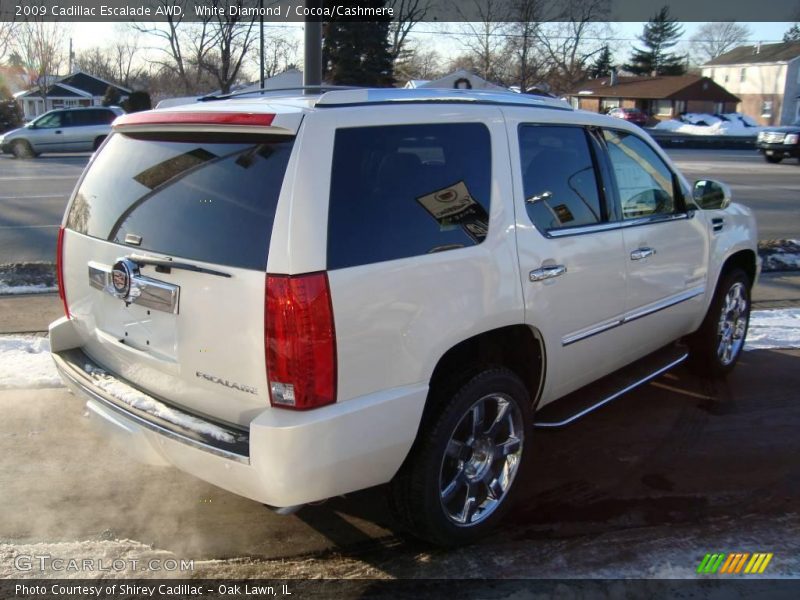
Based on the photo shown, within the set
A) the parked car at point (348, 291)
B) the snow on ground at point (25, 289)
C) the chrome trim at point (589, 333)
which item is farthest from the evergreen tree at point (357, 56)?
the parked car at point (348, 291)

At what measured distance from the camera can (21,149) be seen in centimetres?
2342

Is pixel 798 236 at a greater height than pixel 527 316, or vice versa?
pixel 527 316

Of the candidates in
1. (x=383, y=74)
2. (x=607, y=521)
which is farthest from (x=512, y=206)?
(x=383, y=74)

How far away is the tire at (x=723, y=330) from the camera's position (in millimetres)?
5105

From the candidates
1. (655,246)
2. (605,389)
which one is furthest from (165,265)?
(655,246)

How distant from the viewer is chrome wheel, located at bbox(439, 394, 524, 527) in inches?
124

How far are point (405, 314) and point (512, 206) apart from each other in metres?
0.88

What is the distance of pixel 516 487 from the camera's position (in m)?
3.46

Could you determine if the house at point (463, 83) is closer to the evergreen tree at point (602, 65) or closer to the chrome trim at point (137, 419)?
the chrome trim at point (137, 419)

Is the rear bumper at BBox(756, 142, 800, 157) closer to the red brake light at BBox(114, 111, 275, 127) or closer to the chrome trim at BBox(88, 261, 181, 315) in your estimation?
the red brake light at BBox(114, 111, 275, 127)

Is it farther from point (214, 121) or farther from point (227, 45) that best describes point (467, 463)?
point (227, 45)

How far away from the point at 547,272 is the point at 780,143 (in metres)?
26.2

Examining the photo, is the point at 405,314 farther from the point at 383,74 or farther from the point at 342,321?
the point at 383,74

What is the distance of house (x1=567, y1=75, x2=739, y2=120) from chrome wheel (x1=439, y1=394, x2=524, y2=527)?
6068cm
